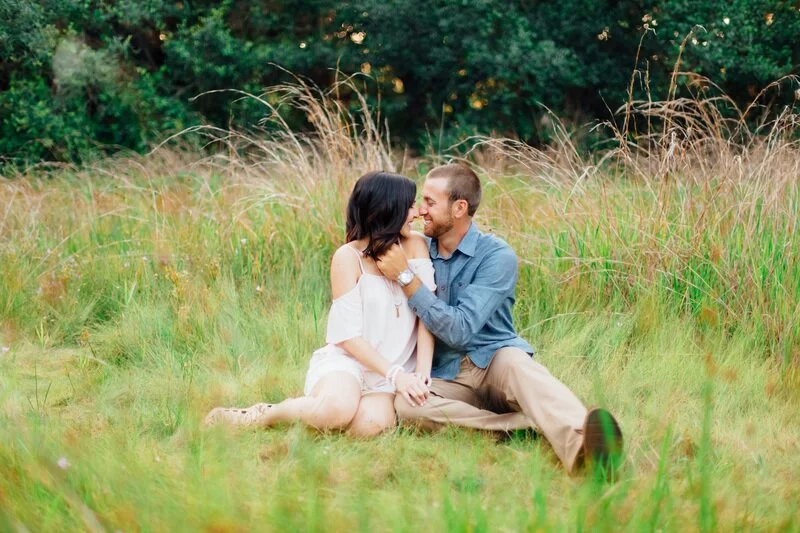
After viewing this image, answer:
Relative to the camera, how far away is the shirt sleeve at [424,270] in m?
3.29

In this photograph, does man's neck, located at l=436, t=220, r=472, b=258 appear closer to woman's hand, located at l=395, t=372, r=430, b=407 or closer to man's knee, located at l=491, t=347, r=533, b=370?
man's knee, located at l=491, t=347, r=533, b=370

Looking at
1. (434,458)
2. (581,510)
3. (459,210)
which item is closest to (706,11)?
(459,210)

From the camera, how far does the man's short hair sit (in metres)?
3.26

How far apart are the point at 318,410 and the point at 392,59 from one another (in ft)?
38.8

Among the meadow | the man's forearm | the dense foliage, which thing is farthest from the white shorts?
the dense foliage

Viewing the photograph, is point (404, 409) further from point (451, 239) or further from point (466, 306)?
point (451, 239)

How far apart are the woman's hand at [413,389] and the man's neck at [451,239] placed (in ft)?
1.91

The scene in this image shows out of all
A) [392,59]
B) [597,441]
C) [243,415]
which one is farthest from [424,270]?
[392,59]

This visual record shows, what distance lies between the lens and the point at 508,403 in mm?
3172

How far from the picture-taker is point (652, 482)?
2.12 m

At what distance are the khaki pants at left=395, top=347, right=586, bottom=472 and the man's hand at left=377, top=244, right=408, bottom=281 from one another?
18.4 inches

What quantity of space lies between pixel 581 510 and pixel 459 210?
1725mm

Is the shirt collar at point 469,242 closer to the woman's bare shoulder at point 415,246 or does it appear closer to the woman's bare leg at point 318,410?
the woman's bare shoulder at point 415,246

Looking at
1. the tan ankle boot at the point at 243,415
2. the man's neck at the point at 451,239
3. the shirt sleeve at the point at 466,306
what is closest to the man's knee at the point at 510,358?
the shirt sleeve at the point at 466,306
